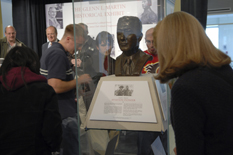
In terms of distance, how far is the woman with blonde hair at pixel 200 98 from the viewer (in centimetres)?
103

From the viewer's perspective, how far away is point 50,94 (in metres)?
1.50

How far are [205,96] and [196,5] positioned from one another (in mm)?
3162

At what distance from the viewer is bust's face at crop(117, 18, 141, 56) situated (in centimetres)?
207

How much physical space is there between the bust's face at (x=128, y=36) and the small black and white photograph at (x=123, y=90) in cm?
33

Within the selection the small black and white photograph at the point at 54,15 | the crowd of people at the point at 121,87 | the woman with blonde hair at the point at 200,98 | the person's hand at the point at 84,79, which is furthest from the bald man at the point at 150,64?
the small black and white photograph at the point at 54,15

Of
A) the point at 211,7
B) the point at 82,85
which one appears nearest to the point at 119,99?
the point at 82,85

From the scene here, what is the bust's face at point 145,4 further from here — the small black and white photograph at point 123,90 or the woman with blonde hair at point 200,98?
the woman with blonde hair at point 200,98

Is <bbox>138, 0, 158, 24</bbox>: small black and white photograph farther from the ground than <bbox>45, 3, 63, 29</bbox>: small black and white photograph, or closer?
closer

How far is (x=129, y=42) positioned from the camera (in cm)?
207

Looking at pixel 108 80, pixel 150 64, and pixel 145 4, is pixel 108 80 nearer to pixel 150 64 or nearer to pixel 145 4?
pixel 150 64

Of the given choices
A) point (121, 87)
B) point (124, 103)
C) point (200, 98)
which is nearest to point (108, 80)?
point (121, 87)

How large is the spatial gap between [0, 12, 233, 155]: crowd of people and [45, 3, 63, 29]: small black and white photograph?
4813mm

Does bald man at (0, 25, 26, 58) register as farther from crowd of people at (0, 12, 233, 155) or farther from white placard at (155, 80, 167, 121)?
white placard at (155, 80, 167, 121)

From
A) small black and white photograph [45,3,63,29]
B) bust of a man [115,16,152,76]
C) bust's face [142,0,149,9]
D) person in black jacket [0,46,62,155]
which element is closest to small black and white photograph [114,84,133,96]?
bust of a man [115,16,152,76]
